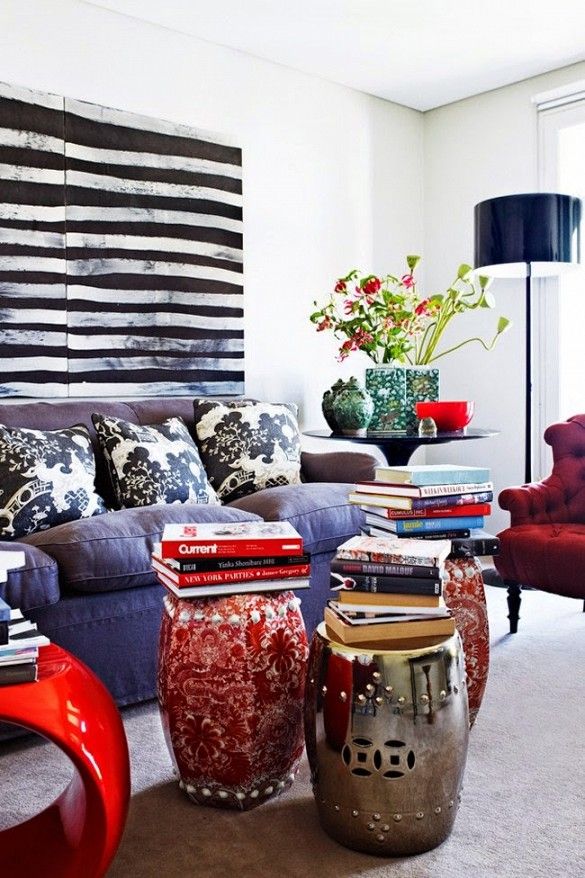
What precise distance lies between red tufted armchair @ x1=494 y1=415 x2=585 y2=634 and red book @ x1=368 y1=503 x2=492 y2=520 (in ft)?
2.55

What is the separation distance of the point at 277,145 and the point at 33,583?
2793 mm

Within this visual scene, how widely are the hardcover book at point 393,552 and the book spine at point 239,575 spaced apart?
3.9 inches

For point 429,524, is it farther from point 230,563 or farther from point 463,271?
point 463,271

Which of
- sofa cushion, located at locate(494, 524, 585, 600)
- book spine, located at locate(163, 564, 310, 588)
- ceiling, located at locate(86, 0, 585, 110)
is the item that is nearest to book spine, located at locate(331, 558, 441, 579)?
book spine, located at locate(163, 564, 310, 588)

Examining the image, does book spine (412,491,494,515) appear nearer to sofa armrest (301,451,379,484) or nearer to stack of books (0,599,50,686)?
stack of books (0,599,50,686)

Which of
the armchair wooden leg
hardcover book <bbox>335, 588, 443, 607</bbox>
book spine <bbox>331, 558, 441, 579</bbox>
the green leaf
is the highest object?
the green leaf

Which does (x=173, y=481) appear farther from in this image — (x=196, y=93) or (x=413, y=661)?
(x=196, y=93)

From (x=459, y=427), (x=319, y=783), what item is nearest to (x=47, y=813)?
(x=319, y=783)

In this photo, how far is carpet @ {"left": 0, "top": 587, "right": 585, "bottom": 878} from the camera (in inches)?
59.1

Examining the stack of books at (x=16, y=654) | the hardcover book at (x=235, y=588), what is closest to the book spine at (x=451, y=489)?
the hardcover book at (x=235, y=588)

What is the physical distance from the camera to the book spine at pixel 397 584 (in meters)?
1.63

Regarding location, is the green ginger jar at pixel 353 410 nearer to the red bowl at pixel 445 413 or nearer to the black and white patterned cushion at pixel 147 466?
the red bowl at pixel 445 413

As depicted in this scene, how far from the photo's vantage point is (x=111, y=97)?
3.50 metres

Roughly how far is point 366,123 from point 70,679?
3869 millimetres
